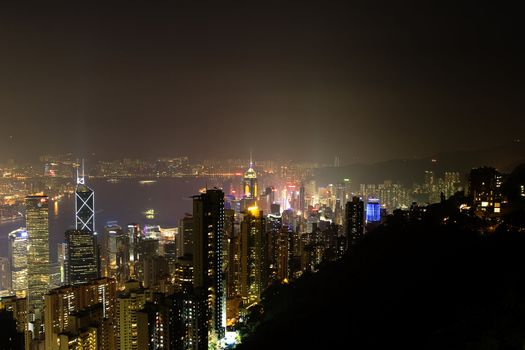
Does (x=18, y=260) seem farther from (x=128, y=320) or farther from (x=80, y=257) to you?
(x=128, y=320)

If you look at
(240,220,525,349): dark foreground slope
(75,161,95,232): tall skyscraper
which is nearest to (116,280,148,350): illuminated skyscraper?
(240,220,525,349): dark foreground slope

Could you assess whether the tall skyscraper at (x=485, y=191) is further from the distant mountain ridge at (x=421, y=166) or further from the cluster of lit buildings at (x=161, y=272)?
the distant mountain ridge at (x=421, y=166)

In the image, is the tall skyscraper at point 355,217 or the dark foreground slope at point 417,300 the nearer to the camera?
the dark foreground slope at point 417,300

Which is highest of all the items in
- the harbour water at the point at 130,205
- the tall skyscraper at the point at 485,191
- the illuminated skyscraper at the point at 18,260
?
the tall skyscraper at the point at 485,191

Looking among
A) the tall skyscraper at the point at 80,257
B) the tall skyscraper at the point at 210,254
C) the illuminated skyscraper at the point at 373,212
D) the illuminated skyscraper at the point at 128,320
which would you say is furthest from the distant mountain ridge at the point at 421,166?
the tall skyscraper at the point at 80,257

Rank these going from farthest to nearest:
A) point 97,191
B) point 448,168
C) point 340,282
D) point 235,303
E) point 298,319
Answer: point 97,191
point 448,168
point 235,303
point 340,282
point 298,319

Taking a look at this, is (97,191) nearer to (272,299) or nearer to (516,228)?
(272,299)

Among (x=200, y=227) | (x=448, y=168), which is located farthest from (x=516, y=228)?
(x=448, y=168)
